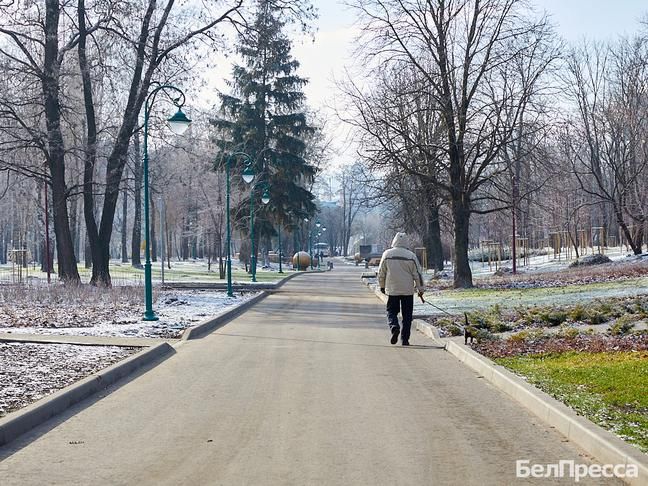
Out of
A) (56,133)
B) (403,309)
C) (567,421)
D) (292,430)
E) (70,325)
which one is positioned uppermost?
(56,133)

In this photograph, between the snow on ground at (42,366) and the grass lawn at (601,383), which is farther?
the snow on ground at (42,366)

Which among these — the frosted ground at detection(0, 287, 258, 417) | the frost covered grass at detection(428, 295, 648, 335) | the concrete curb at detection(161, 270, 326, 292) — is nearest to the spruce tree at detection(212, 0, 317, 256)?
the concrete curb at detection(161, 270, 326, 292)

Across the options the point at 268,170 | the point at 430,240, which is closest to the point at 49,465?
the point at 430,240

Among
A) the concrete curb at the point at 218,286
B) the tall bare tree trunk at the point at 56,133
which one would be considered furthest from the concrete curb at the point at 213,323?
the concrete curb at the point at 218,286

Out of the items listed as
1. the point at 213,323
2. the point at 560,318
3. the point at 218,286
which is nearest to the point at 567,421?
the point at 560,318

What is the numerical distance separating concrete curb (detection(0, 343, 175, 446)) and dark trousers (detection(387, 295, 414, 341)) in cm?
461

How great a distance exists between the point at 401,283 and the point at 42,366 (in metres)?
6.61

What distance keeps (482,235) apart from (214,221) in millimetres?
45565

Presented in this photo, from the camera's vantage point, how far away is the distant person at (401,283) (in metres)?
15.4

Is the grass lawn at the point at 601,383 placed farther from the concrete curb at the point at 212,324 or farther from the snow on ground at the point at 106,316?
the snow on ground at the point at 106,316

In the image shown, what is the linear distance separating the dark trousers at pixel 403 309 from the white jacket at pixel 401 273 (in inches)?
5.1

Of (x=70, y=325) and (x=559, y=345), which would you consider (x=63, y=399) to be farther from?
(x=70, y=325)

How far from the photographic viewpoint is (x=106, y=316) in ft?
67.5

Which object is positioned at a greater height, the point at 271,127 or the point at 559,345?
the point at 271,127
